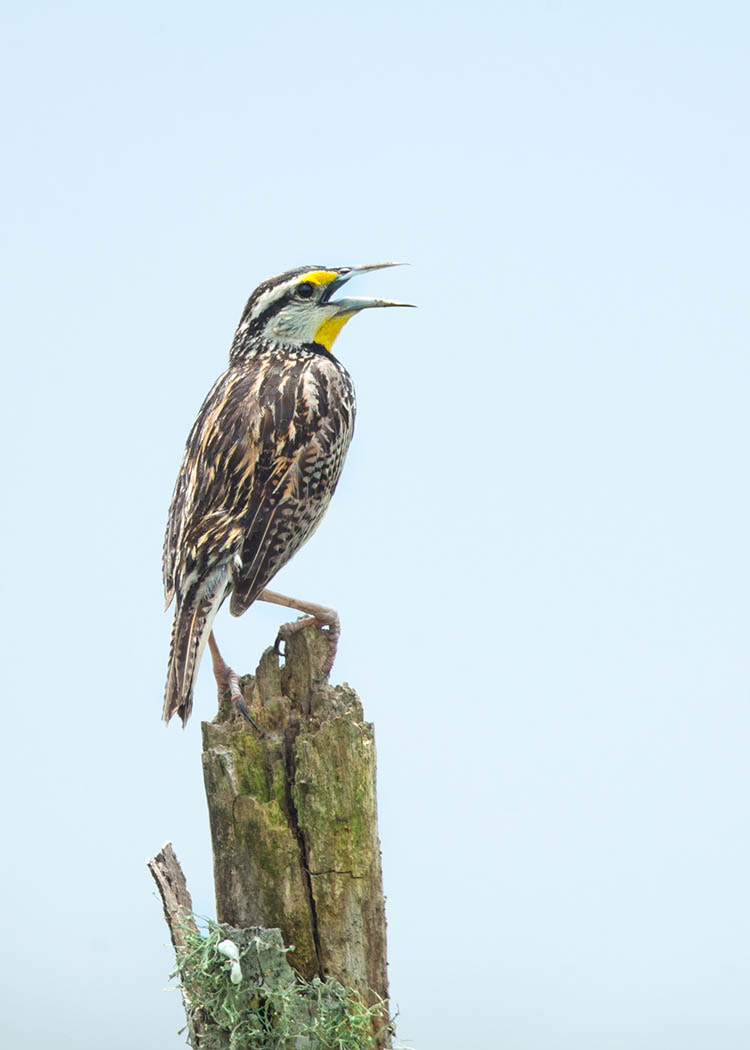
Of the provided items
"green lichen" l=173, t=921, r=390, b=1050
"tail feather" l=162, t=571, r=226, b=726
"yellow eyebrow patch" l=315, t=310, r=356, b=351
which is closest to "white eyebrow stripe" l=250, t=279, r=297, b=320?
"yellow eyebrow patch" l=315, t=310, r=356, b=351

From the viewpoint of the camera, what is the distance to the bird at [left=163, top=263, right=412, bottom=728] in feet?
18.8

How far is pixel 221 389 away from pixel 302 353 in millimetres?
434

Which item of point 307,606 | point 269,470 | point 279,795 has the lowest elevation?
point 279,795

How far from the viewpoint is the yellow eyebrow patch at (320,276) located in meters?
6.33

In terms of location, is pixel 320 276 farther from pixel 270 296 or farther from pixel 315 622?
pixel 315 622

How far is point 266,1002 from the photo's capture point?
538cm

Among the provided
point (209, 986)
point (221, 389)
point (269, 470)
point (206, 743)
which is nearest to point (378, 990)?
point (209, 986)

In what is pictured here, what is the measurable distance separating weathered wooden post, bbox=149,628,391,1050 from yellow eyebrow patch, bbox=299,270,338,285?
2.14 metres

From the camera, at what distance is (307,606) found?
19.5 feet

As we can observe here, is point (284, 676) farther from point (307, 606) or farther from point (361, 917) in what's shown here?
point (361, 917)

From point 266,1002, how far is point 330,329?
315 cm

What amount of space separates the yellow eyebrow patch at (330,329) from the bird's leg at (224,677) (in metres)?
1.62

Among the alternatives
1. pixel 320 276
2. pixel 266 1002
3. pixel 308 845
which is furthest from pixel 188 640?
pixel 320 276

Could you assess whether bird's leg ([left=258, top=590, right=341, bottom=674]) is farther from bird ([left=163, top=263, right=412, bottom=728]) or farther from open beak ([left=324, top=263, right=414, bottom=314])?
open beak ([left=324, top=263, right=414, bottom=314])
